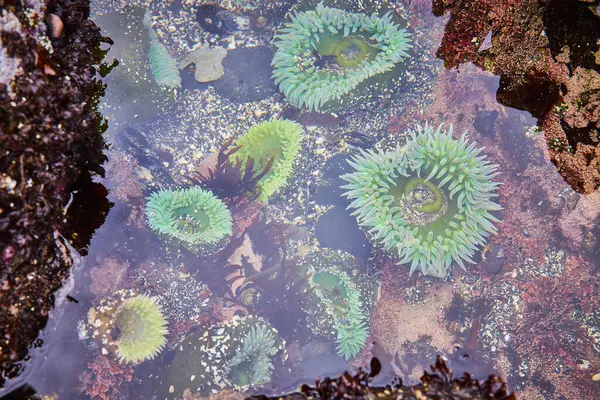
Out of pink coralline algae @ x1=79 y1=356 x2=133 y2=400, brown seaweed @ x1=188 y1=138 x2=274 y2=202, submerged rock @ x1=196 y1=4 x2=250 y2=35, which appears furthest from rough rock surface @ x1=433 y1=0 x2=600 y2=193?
pink coralline algae @ x1=79 y1=356 x2=133 y2=400

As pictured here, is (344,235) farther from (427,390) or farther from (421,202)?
(427,390)

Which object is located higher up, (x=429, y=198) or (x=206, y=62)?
(x=206, y=62)

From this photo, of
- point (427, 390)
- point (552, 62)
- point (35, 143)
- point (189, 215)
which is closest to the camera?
point (35, 143)

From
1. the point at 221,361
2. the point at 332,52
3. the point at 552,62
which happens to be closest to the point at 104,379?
the point at 221,361

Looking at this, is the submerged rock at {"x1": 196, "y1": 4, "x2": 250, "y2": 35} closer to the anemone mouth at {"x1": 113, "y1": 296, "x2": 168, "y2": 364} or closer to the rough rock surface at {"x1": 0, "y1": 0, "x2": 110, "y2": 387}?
the rough rock surface at {"x1": 0, "y1": 0, "x2": 110, "y2": 387}

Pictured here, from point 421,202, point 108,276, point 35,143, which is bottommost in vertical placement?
point 108,276

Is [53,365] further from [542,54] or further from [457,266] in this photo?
[542,54]

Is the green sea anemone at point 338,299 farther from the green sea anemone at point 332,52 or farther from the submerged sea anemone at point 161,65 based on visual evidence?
the submerged sea anemone at point 161,65
